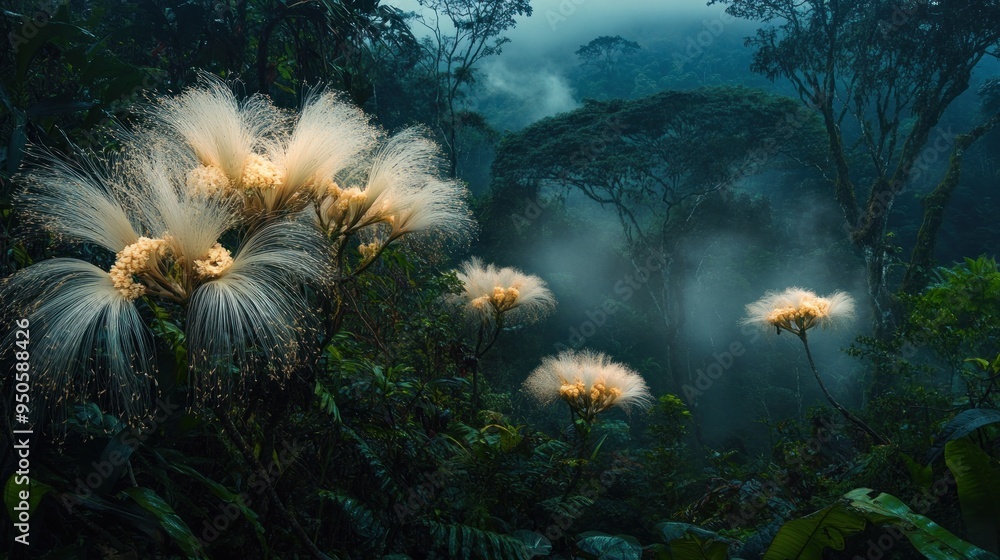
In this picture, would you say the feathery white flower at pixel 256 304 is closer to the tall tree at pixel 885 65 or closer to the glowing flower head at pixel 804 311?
the glowing flower head at pixel 804 311

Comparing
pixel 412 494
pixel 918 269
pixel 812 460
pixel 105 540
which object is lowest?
pixel 105 540

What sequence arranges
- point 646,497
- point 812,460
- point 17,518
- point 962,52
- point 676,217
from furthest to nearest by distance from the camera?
point 676,217 → point 962,52 → point 646,497 → point 812,460 → point 17,518

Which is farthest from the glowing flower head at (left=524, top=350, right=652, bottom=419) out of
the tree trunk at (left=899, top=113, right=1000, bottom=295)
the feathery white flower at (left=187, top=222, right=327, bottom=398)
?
the tree trunk at (left=899, top=113, right=1000, bottom=295)

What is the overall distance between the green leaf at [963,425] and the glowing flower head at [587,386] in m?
1.44

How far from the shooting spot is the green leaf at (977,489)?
2.12 meters

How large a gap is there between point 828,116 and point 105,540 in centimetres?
1038

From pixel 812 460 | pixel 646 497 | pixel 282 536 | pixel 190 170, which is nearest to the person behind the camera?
pixel 190 170

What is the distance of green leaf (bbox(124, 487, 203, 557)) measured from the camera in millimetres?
1180

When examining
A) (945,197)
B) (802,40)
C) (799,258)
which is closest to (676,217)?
(799,258)

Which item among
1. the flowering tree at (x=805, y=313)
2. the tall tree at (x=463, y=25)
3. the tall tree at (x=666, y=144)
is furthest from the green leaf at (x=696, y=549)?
the tall tree at (x=463, y=25)

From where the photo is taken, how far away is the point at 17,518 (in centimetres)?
117

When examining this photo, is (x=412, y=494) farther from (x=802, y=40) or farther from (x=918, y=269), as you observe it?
(x=802, y=40)

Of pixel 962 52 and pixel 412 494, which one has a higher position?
pixel 962 52

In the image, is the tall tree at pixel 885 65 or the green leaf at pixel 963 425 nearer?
the green leaf at pixel 963 425
